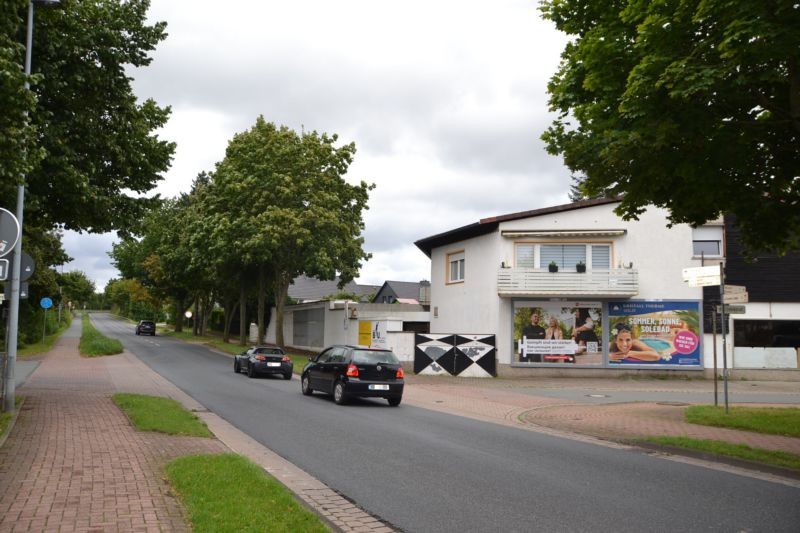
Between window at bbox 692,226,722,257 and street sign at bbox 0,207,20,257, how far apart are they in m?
25.8

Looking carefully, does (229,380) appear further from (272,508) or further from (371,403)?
(272,508)

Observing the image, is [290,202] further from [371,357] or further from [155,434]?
[155,434]

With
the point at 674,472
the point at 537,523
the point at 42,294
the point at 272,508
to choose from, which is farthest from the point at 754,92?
the point at 42,294

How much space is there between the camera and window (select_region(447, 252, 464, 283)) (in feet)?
98.1

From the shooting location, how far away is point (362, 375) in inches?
634

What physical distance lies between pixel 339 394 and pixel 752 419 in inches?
357

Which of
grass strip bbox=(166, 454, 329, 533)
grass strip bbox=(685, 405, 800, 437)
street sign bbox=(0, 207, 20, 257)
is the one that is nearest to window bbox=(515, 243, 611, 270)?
grass strip bbox=(685, 405, 800, 437)

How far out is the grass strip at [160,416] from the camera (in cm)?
1048

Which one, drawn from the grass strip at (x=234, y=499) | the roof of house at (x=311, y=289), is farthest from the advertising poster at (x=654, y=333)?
the roof of house at (x=311, y=289)

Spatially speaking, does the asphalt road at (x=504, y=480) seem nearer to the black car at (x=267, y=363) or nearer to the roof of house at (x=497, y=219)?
the black car at (x=267, y=363)

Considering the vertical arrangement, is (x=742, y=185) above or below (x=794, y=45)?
below

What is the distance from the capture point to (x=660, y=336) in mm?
26844

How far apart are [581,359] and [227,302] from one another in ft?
109

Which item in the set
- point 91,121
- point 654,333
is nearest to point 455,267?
point 654,333
